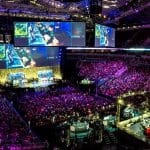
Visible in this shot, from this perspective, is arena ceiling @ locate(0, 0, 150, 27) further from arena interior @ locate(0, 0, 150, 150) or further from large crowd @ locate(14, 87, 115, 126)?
large crowd @ locate(14, 87, 115, 126)

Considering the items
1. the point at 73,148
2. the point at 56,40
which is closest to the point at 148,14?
the point at 56,40

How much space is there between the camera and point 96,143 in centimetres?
2188

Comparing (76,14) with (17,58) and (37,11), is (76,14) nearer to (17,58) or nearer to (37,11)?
(37,11)

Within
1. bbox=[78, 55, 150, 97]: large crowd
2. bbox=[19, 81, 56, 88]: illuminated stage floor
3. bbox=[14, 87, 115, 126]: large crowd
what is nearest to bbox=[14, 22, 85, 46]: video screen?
bbox=[14, 87, 115, 126]: large crowd

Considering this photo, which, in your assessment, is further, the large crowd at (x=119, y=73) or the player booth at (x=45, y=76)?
the player booth at (x=45, y=76)

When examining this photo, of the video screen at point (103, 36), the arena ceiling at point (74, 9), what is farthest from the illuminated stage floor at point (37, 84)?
the video screen at point (103, 36)

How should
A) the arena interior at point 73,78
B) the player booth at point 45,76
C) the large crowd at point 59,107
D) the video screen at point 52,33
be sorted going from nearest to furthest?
the arena interior at point 73,78, the large crowd at point 59,107, the video screen at point 52,33, the player booth at point 45,76

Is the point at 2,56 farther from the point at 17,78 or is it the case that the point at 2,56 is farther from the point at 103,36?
the point at 103,36

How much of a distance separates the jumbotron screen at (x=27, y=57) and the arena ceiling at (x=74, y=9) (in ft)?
11.6

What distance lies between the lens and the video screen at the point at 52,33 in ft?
109

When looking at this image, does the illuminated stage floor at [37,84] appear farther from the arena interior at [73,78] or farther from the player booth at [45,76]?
the player booth at [45,76]

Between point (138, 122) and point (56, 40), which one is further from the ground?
point (56, 40)

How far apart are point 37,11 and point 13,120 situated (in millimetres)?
17049

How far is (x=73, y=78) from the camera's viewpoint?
1667 inches
